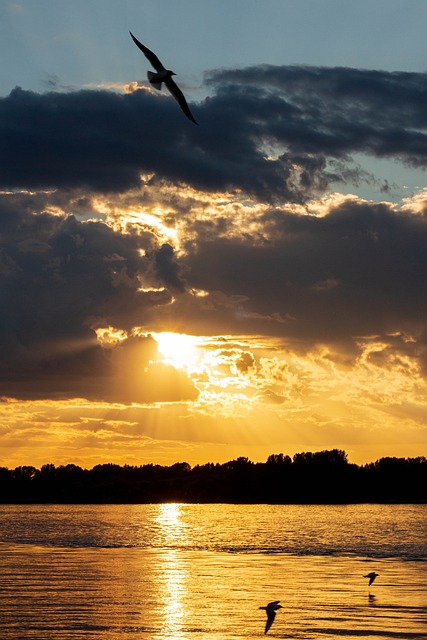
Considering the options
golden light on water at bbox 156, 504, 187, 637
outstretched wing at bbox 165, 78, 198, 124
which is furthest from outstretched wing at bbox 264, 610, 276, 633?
outstretched wing at bbox 165, 78, 198, 124

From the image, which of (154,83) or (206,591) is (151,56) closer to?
(154,83)

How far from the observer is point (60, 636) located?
130 feet

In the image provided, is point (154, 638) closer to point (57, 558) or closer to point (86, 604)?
point (86, 604)

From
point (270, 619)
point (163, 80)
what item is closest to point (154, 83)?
point (163, 80)

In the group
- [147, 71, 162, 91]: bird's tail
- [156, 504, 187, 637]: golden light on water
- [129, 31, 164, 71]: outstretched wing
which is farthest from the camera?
[156, 504, 187, 637]: golden light on water

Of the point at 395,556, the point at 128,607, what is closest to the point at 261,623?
the point at 128,607

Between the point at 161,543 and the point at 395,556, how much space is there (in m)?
31.2

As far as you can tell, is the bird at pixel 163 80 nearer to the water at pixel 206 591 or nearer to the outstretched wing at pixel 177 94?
the outstretched wing at pixel 177 94

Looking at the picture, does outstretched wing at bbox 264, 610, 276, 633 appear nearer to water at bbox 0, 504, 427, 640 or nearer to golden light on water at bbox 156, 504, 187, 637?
water at bbox 0, 504, 427, 640

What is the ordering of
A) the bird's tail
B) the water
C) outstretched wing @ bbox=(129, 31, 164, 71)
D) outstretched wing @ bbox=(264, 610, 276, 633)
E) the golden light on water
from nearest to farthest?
outstretched wing @ bbox=(129, 31, 164, 71) → the bird's tail → outstretched wing @ bbox=(264, 610, 276, 633) → the water → the golden light on water

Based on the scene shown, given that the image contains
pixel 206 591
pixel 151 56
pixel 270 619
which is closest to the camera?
pixel 151 56

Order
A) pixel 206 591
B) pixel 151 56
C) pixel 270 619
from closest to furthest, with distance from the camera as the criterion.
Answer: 1. pixel 151 56
2. pixel 270 619
3. pixel 206 591

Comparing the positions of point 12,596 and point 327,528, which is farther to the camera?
point 327,528

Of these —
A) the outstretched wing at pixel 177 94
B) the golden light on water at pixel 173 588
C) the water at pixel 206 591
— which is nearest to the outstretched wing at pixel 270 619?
the water at pixel 206 591
